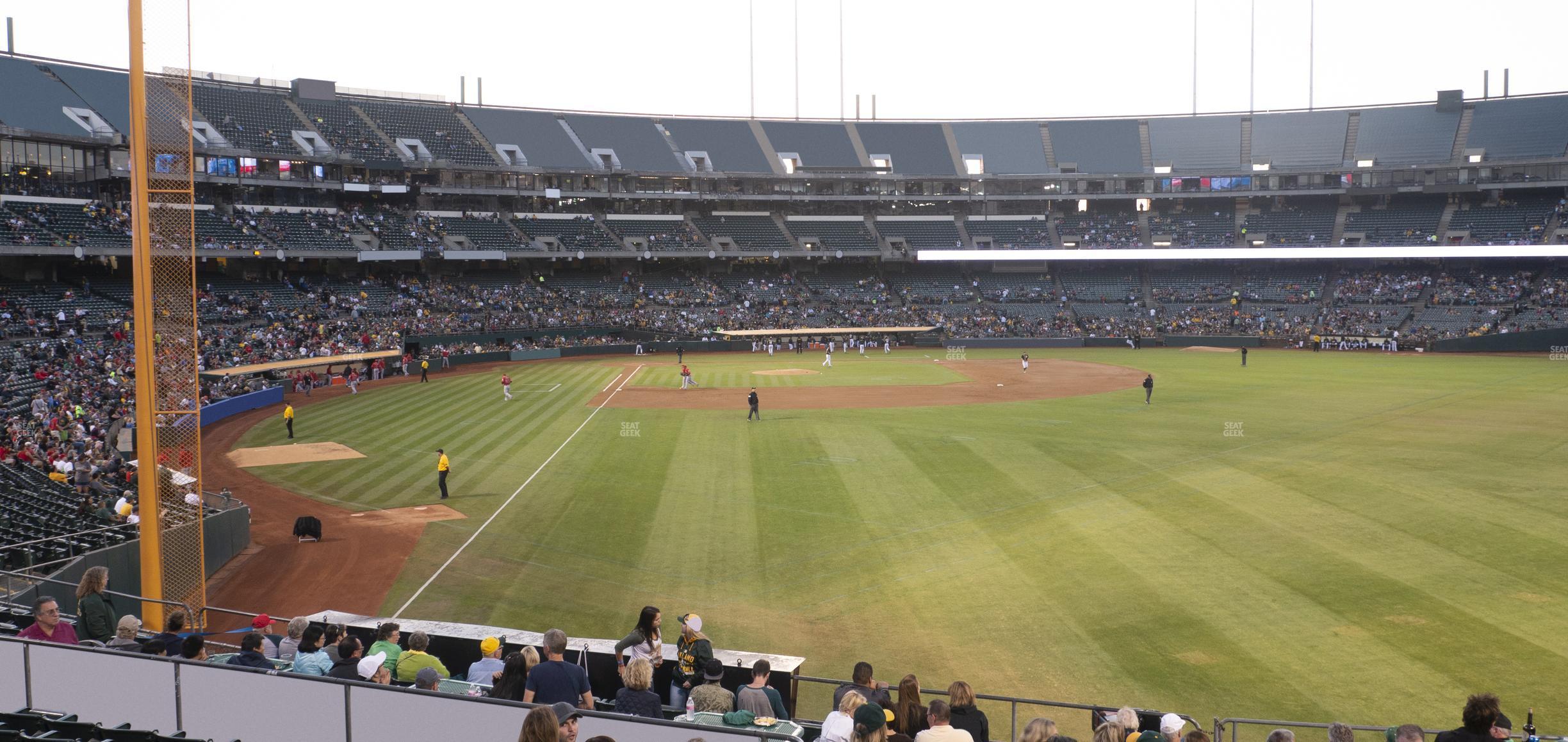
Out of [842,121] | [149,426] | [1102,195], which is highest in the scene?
[842,121]

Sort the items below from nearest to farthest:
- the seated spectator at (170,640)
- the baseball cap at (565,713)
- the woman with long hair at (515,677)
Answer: the baseball cap at (565,713)
the woman with long hair at (515,677)
the seated spectator at (170,640)

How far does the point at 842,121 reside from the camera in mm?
101062

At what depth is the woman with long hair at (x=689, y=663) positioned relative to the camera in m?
10.2

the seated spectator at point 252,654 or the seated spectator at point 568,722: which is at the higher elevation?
the seated spectator at point 568,722

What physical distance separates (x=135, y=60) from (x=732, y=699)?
12.2m

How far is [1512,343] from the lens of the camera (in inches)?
2621

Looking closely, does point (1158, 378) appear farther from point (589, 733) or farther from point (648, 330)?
point (589, 733)

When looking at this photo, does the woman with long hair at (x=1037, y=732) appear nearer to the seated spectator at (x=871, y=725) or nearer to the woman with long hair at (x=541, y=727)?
the seated spectator at (x=871, y=725)

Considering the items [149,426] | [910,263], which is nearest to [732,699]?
[149,426]

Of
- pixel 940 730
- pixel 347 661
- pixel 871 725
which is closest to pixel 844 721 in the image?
pixel 871 725

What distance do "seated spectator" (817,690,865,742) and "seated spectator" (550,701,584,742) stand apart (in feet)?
7.13

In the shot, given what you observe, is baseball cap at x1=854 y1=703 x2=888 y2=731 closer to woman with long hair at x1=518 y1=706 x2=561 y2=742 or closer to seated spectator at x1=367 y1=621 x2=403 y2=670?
woman with long hair at x1=518 y1=706 x2=561 y2=742

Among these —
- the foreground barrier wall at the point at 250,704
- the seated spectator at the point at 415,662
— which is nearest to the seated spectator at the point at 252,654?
the foreground barrier wall at the point at 250,704

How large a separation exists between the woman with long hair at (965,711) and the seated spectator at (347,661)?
5.75 meters
